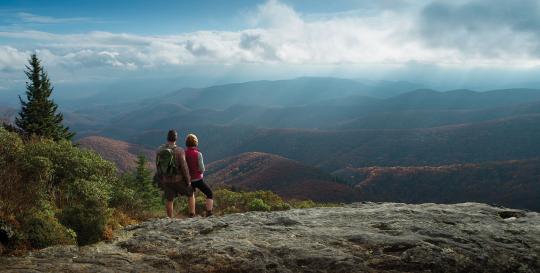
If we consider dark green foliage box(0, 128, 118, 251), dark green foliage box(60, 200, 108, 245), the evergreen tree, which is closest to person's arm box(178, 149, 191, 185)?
dark green foliage box(0, 128, 118, 251)

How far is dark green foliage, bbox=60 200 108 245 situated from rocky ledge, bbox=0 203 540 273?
353 mm

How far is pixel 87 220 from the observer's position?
896 centimetres

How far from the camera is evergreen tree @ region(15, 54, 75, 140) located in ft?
131

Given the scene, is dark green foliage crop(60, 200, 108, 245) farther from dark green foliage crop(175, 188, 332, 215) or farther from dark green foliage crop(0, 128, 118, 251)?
dark green foliage crop(175, 188, 332, 215)

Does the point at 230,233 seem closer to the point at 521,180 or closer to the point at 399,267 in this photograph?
the point at 399,267

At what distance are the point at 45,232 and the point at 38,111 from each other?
38.0 metres

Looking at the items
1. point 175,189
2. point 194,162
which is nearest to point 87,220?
point 175,189

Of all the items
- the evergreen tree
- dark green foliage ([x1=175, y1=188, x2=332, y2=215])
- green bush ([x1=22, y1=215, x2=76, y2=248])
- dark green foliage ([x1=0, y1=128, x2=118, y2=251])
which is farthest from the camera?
the evergreen tree

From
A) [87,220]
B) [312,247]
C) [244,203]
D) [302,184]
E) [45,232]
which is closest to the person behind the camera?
[45,232]

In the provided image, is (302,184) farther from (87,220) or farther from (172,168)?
(87,220)

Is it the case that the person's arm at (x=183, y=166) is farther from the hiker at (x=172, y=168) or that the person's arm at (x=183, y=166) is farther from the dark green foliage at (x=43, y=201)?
the dark green foliage at (x=43, y=201)

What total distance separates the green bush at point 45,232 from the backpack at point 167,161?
13.7 feet

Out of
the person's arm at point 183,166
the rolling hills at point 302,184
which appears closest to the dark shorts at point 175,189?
the person's arm at point 183,166

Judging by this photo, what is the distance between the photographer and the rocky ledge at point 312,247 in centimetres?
760
